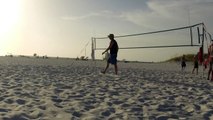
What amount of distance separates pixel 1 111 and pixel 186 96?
12.9ft

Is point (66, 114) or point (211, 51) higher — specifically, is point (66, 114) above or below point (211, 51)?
below

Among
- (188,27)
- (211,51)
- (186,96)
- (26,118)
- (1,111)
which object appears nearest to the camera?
(26,118)

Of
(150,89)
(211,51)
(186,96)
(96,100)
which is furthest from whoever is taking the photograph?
(211,51)

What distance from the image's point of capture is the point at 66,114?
5723mm

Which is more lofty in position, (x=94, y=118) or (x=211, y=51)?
(x=211, y=51)

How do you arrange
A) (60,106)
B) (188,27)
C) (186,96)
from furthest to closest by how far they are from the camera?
(188,27), (186,96), (60,106)

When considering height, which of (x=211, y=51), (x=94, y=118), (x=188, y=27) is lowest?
(x=94, y=118)

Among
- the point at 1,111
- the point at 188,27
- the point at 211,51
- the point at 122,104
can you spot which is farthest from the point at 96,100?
the point at 188,27

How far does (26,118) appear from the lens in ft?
17.7

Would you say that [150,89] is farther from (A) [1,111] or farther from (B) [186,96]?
(A) [1,111]

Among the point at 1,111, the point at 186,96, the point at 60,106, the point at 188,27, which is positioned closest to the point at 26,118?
the point at 1,111

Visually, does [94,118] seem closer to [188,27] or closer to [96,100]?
[96,100]

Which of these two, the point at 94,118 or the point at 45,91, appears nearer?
Answer: the point at 94,118

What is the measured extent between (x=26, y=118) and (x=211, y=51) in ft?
27.0
